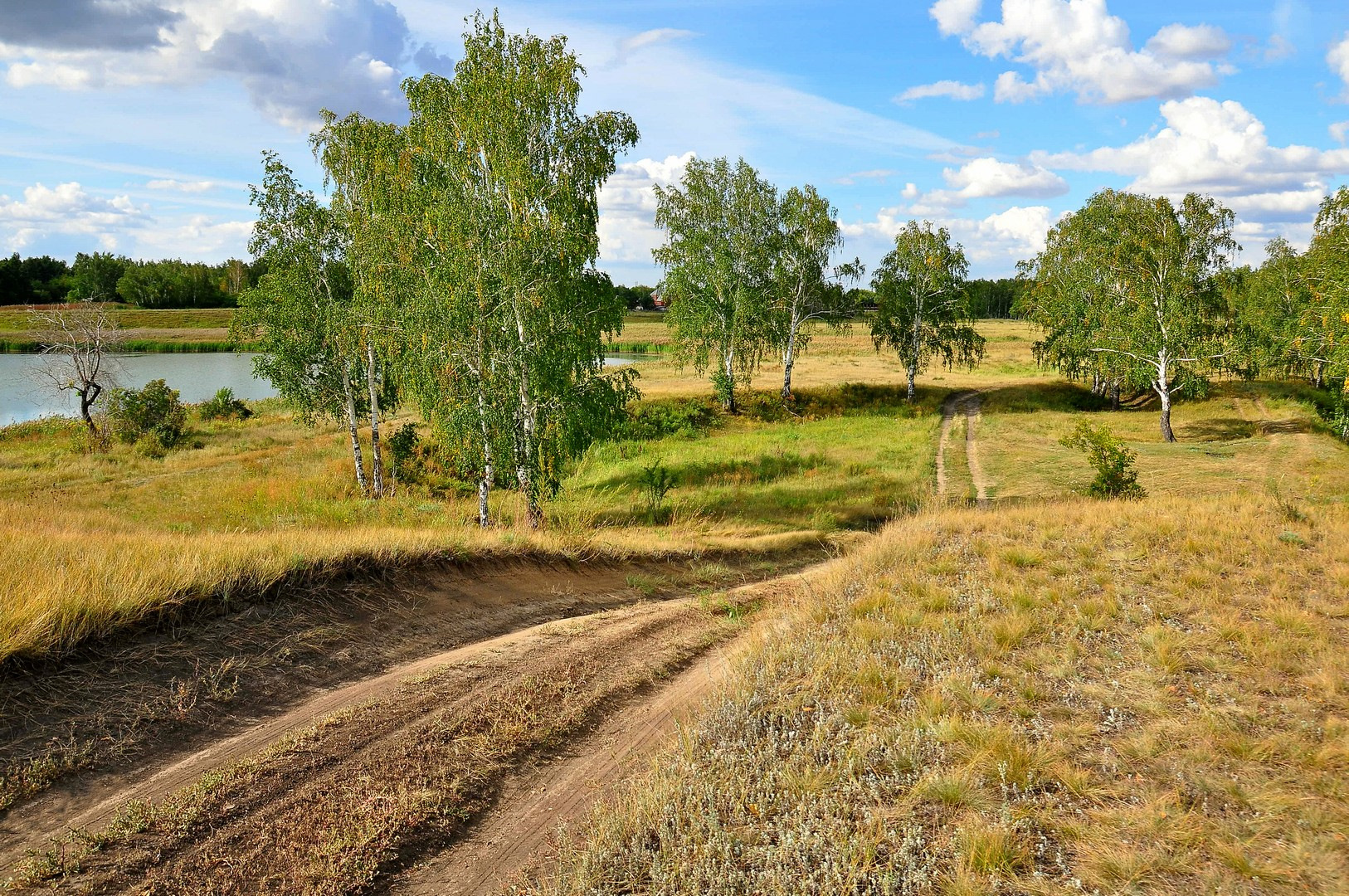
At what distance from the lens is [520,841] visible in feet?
17.8

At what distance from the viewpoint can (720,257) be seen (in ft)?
148

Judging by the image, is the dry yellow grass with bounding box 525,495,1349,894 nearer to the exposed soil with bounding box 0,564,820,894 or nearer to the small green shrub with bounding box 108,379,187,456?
the exposed soil with bounding box 0,564,820,894

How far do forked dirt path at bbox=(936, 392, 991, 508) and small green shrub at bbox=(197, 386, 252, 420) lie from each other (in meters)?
41.9

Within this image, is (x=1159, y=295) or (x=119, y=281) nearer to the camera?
(x=1159, y=295)

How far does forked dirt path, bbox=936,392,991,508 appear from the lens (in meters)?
27.8

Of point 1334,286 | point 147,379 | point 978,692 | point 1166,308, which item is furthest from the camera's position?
point 147,379

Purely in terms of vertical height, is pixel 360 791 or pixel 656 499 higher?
pixel 360 791

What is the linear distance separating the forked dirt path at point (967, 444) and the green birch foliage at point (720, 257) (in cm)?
1325

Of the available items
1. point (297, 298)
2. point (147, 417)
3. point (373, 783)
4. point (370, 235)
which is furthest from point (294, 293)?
point (373, 783)

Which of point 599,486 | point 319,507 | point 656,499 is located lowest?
point 599,486

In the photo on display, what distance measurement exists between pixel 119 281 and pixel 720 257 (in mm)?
140397

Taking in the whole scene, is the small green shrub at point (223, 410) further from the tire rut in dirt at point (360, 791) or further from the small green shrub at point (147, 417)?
the tire rut in dirt at point (360, 791)

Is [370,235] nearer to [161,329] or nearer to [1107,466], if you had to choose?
[1107,466]

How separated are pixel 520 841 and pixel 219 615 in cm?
500
